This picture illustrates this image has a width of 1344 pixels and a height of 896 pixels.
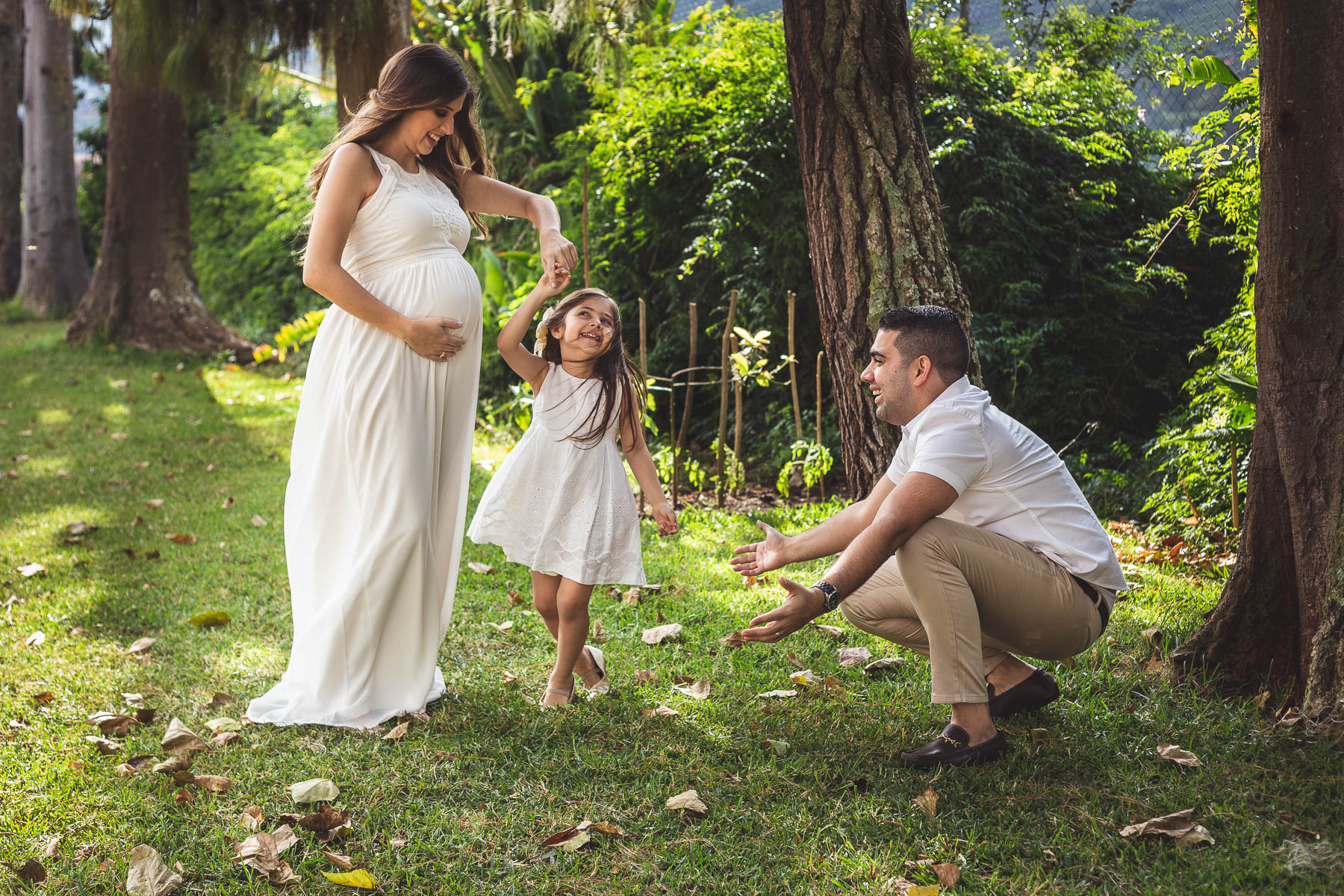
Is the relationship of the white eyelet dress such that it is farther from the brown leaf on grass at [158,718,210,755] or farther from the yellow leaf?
the yellow leaf

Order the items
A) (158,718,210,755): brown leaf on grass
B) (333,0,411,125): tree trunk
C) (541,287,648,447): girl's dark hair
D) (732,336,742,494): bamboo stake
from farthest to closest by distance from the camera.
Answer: (333,0,411,125): tree trunk, (732,336,742,494): bamboo stake, (541,287,648,447): girl's dark hair, (158,718,210,755): brown leaf on grass

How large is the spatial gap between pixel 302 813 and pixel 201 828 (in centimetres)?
25

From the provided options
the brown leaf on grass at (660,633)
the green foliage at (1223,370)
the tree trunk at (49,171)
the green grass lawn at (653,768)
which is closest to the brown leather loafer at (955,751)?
the green grass lawn at (653,768)

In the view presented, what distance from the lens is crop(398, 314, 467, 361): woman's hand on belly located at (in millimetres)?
3318

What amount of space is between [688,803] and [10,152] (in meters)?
18.8

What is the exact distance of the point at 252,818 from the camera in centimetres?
271

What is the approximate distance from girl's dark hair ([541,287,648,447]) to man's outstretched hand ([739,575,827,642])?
112cm

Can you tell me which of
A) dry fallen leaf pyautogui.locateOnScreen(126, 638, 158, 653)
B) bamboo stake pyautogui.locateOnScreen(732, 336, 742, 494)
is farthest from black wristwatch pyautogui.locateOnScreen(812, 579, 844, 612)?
bamboo stake pyautogui.locateOnScreen(732, 336, 742, 494)

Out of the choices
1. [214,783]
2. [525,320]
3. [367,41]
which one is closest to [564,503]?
[525,320]

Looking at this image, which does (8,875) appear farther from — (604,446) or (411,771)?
(604,446)

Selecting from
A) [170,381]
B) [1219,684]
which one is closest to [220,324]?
[170,381]

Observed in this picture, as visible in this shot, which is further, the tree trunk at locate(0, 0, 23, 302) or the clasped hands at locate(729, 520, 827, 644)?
the tree trunk at locate(0, 0, 23, 302)

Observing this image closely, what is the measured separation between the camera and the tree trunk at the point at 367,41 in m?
7.76

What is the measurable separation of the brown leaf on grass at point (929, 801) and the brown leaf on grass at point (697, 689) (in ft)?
3.14
